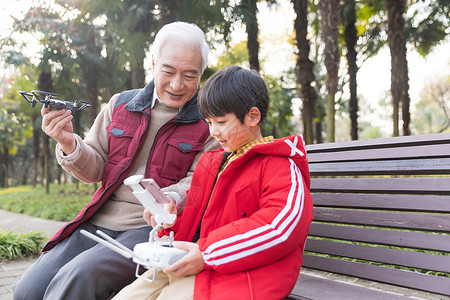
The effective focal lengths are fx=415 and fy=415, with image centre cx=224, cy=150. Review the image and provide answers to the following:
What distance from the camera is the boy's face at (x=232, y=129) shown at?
1.51 meters

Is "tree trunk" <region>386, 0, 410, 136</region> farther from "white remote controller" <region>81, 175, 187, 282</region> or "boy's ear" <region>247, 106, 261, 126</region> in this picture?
"white remote controller" <region>81, 175, 187, 282</region>

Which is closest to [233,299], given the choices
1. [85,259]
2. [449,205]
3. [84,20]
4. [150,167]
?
[85,259]

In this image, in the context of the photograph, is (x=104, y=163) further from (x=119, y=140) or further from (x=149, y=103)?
(x=149, y=103)

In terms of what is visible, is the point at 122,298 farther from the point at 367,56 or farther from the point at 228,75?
the point at 367,56

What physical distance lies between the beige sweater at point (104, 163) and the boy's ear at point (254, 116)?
1.69ft

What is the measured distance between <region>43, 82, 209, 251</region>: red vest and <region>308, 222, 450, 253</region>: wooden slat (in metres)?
0.77

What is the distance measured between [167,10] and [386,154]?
25.2ft

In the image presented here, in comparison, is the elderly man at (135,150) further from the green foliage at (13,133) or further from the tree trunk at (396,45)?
the green foliage at (13,133)

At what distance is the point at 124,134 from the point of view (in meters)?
2.06

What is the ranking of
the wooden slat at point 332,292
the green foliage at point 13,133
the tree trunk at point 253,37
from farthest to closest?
the green foliage at point 13,133 → the tree trunk at point 253,37 → the wooden slat at point 332,292

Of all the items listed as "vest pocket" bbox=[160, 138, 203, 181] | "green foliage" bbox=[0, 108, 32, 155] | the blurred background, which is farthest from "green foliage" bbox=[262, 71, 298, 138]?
"green foliage" bbox=[0, 108, 32, 155]

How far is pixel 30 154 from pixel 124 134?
36.3m

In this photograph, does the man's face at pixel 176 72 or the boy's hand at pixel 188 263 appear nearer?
the boy's hand at pixel 188 263

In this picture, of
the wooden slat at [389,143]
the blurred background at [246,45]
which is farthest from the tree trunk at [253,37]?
the wooden slat at [389,143]
